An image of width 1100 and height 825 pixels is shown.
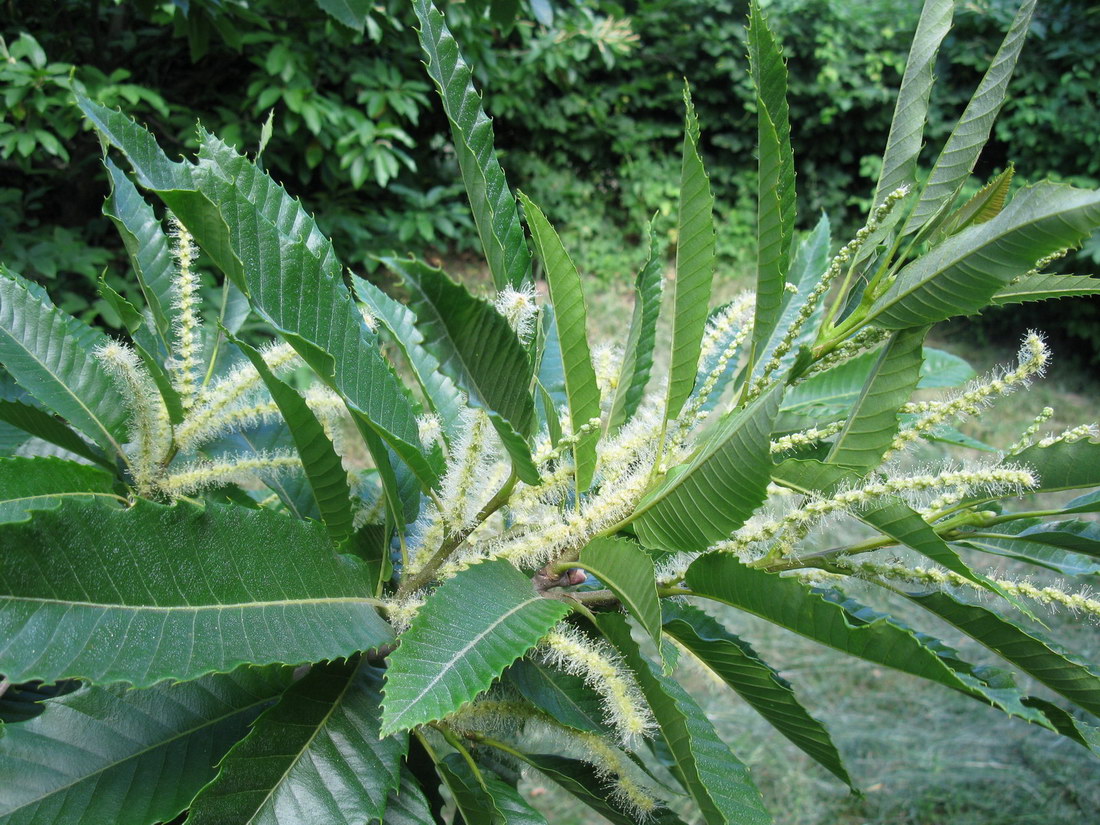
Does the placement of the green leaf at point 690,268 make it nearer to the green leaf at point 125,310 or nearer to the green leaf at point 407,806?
the green leaf at point 407,806

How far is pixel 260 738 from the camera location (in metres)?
0.70

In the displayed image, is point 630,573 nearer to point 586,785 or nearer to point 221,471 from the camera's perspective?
point 586,785

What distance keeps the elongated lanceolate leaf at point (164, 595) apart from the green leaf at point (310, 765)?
0.30ft

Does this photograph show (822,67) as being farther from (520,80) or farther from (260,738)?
(260,738)

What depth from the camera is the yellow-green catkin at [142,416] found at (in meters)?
0.90

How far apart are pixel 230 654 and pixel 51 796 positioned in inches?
8.0

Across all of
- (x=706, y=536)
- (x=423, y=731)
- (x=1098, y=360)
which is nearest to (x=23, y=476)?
(x=423, y=731)

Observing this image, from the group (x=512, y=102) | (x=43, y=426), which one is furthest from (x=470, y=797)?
(x=512, y=102)

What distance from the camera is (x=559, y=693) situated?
83cm

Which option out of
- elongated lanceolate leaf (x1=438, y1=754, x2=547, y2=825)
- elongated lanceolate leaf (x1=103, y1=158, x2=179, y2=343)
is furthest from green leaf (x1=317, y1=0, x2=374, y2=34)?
elongated lanceolate leaf (x1=438, y1=754, x2=547, y2=825)

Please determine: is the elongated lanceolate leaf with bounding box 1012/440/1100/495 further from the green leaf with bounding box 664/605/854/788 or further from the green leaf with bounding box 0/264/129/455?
Result: the green leaf with bounding box 0/264/129/455

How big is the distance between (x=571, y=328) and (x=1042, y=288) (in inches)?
15.8

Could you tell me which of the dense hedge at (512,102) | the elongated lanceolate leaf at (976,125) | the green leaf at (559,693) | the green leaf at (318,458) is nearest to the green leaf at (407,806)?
the green leaf at (559,693)

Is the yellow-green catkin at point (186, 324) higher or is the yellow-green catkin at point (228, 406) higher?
the yellow-green catkin at point (186, 324)
